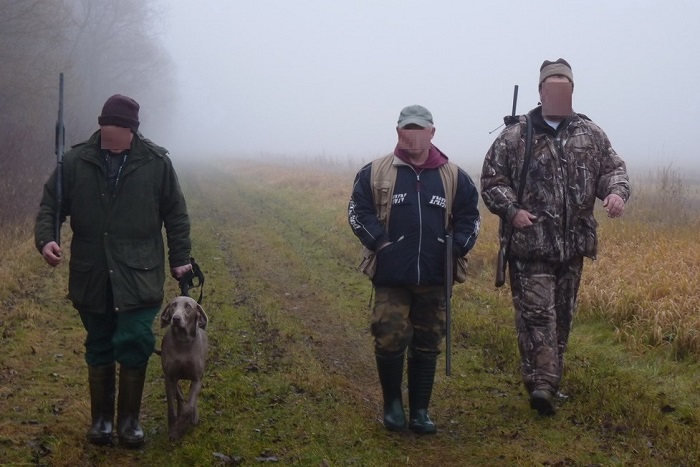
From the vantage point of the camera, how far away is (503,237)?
609 centimetres

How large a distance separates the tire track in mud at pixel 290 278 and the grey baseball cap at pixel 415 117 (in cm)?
239

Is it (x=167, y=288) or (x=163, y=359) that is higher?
(x=163, y=359)

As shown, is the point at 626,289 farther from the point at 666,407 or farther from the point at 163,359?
the point at 163,359

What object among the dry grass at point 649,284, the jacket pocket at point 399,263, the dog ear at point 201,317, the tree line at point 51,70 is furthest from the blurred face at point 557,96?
the tree line at point 51,70

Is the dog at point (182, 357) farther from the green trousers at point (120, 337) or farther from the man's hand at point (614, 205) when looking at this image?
the man's hand at point (614, 205)

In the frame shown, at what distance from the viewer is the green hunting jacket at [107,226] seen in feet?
16.3

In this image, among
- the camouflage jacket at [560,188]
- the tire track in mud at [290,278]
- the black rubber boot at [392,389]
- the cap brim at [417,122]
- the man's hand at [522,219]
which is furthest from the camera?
the tire track in mud at [290,278]

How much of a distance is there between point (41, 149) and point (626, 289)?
17306mm

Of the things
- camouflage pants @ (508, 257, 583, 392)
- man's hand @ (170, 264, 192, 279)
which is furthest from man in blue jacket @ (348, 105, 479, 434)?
man's hand @ (170, 264, 192, 279)

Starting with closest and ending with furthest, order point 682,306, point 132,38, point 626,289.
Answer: point 682,306 → point 626,289 → point 132,38

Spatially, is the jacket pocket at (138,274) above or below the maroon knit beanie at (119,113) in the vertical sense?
below

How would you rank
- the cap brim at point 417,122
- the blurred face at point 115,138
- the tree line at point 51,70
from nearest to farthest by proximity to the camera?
the blurred face at point 115,138
the cap brim at point 417,122
the tree line at point 51,70

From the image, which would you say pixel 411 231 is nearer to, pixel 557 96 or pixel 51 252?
pixel 557 96

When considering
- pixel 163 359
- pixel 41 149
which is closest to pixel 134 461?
pixel 163 359
